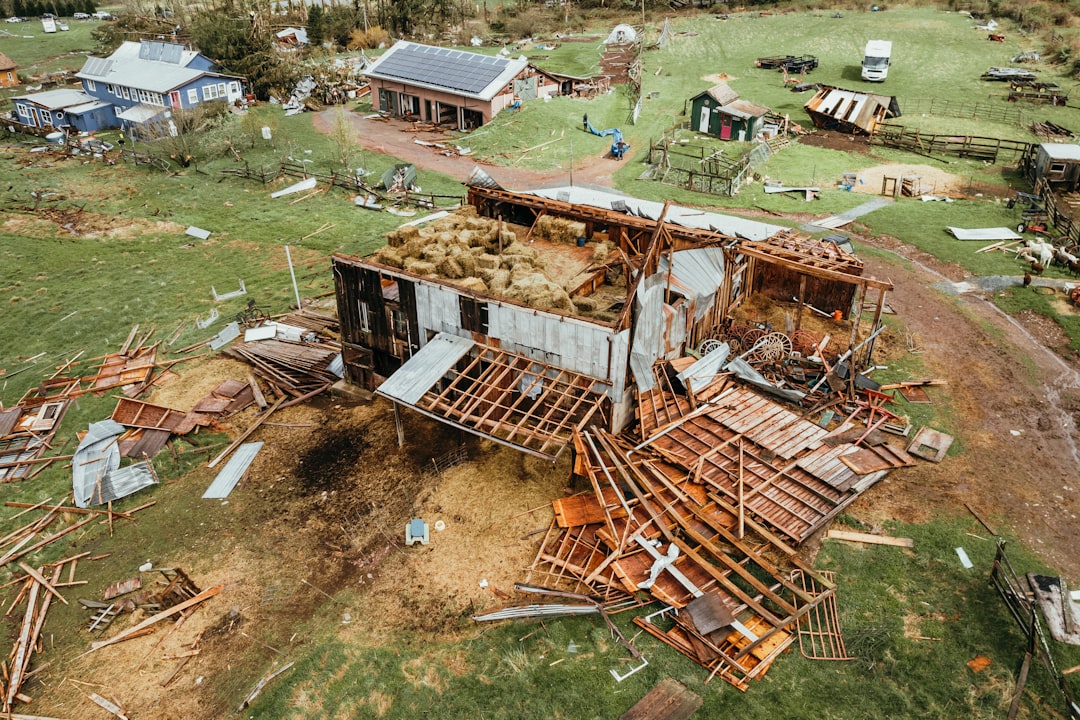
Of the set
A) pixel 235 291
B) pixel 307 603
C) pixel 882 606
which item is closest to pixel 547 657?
pixel 307 603

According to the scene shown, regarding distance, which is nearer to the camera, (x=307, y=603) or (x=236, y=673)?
(x=236, y=673)

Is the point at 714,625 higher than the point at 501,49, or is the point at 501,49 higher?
the point at 501,49

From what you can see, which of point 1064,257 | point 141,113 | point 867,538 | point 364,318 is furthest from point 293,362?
point 141,113

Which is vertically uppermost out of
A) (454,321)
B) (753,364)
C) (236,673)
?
(454,321)

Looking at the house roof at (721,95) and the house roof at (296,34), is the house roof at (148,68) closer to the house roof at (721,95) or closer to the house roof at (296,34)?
the house roof at (296,34)

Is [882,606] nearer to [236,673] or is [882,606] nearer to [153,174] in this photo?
[236,673]

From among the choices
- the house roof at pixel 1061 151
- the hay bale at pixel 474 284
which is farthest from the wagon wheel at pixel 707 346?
the house roof at pixel 1061 151
